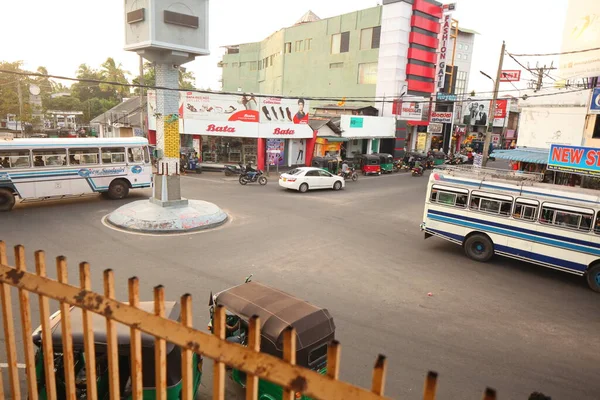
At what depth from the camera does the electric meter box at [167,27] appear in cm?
1319

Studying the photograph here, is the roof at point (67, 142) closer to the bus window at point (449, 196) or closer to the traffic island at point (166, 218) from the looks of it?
the traffic island at point (166, 218)

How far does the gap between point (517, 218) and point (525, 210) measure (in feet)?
1.01

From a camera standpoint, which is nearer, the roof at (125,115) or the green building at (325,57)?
the green building at (325,57)

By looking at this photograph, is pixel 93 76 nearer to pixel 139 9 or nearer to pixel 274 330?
pixel 139 9

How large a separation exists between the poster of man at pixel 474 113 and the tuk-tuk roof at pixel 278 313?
55.8 metres

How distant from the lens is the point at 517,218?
1127 cm

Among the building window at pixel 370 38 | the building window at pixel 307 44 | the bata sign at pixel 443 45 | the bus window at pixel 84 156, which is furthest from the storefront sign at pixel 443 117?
the bus window at pixel 84 156

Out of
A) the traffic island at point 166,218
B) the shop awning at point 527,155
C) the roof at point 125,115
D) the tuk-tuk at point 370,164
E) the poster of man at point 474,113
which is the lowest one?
the traffic island at point 166,218

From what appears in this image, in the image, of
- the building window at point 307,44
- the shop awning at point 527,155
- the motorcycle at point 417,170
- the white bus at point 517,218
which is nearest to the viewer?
the white bus at point 517,218

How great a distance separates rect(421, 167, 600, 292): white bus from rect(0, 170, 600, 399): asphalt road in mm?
601

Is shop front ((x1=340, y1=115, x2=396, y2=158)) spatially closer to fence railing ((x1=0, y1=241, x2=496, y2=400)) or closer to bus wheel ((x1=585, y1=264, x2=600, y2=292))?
bus wheel ((x1=585, y1=264, x2=600, y2=292))

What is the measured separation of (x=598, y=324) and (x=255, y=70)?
57224 mm

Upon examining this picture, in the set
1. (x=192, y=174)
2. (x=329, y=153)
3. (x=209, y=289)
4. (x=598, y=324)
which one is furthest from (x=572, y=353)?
(x=329, y=153)

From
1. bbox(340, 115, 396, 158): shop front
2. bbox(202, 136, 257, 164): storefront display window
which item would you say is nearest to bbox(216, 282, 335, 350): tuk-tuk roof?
bbox(202, 136, 257, 164): storefront display window
